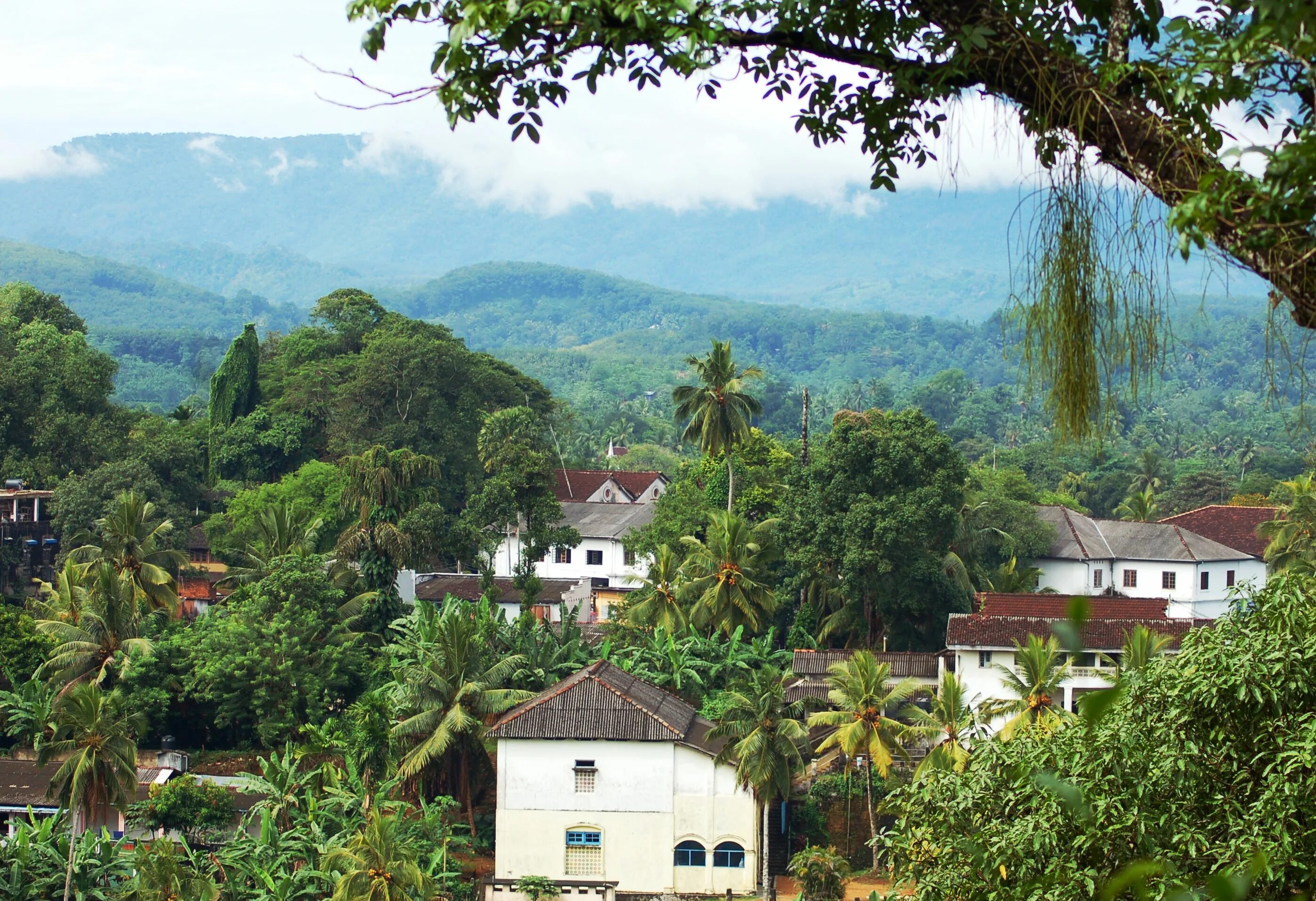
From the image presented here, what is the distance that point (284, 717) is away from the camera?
2995 cm

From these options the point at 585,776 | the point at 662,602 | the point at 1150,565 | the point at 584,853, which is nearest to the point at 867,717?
the point at 585,776

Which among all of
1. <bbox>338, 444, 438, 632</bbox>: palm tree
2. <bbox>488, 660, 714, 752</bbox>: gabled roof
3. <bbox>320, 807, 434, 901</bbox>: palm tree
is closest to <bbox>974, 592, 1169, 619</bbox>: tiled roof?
<bbox>488, 660, 714, 752</bbox>: gabled roof

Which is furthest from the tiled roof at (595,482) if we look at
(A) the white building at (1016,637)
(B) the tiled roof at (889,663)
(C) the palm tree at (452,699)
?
(C) the palm tree at (452,699)

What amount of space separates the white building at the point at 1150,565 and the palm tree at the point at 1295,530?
4.45 m

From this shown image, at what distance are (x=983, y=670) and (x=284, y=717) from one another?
15966 millimetres

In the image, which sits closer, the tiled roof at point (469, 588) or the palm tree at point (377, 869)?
the palm tree at point (377, 869)

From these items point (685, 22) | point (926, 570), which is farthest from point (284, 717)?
point (685, 22)

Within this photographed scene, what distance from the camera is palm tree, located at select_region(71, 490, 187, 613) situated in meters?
32.5

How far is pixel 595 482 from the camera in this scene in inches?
2344

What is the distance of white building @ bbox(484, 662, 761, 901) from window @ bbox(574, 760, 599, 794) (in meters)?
0.02

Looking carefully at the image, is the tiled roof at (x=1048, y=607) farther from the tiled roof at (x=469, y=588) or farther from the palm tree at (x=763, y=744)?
the tiled roof at (x=469, y=588)

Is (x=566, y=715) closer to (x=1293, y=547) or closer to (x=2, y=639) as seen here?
(x=2, y=639)

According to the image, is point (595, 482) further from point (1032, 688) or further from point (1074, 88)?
point (1074, 88)

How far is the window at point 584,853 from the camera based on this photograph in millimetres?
25922
